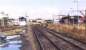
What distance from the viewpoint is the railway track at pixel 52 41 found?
802 centimetres

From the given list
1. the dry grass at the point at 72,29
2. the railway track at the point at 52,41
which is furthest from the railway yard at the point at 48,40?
the dry grass at the point at 72,29

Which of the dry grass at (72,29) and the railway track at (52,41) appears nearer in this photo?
the dry grass at (72,29)

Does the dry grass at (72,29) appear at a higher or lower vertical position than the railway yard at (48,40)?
higher

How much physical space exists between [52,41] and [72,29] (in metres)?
0.69

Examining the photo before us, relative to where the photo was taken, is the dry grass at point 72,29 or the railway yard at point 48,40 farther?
the railway yard at point 48,40

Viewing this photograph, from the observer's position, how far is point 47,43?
26.6 ft

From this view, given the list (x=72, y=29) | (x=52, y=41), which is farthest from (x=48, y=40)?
(x=72, y=29)

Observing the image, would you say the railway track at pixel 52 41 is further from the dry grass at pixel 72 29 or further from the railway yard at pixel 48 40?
the dry grass at pixel 72 29

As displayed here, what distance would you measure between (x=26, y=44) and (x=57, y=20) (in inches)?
38.6

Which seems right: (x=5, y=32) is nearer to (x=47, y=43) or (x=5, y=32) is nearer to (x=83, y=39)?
(x=47, y=43)

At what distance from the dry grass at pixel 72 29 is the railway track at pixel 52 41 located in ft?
0.77

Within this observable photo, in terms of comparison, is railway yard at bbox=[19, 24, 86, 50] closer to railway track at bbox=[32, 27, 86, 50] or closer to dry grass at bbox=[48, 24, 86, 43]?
railway track at bbox=[32, 27, 86, 50]

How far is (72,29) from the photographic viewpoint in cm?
807

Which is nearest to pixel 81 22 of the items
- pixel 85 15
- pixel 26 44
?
pixel 85 15
